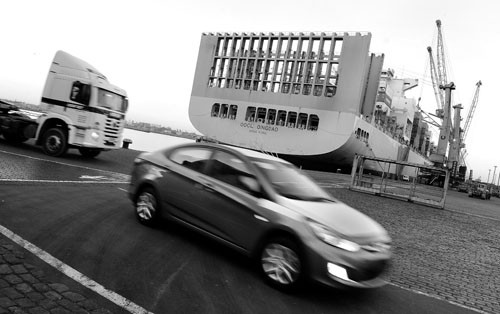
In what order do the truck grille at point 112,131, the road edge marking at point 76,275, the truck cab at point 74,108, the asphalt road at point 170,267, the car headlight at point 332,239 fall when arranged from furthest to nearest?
1. the truck grille at point 112,131
2. the truck cab at point 74,108
3. the car headlight at point 332,239
4. the asphalt road at point 170,267
5. the road edge marking at point 76,275

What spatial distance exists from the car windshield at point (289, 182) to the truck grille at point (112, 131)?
29.7 feet

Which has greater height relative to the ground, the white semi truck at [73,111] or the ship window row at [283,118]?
the ship window row at [283,118]

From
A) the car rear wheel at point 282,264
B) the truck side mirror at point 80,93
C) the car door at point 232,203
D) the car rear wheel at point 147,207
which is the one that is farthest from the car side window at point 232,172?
the truck side mirror at point 80,93

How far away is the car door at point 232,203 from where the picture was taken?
412 cm

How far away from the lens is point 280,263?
3850mm

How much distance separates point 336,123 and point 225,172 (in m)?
39.6

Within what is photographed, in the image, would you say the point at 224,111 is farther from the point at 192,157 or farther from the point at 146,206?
the point at 192,157

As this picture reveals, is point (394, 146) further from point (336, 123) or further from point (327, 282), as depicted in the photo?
point (327, 282)

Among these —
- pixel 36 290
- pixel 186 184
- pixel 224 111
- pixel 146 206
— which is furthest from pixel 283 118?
pixel 36 290

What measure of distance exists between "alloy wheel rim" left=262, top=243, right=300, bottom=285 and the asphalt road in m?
0.17

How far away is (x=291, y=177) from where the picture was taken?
4.89 m

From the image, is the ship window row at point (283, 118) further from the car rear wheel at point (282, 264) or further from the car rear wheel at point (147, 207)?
the car rear wheel at point (282, 264)

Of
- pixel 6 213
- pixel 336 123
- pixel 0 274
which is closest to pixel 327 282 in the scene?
pixel 0 274

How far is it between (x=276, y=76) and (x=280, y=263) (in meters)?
45.5
